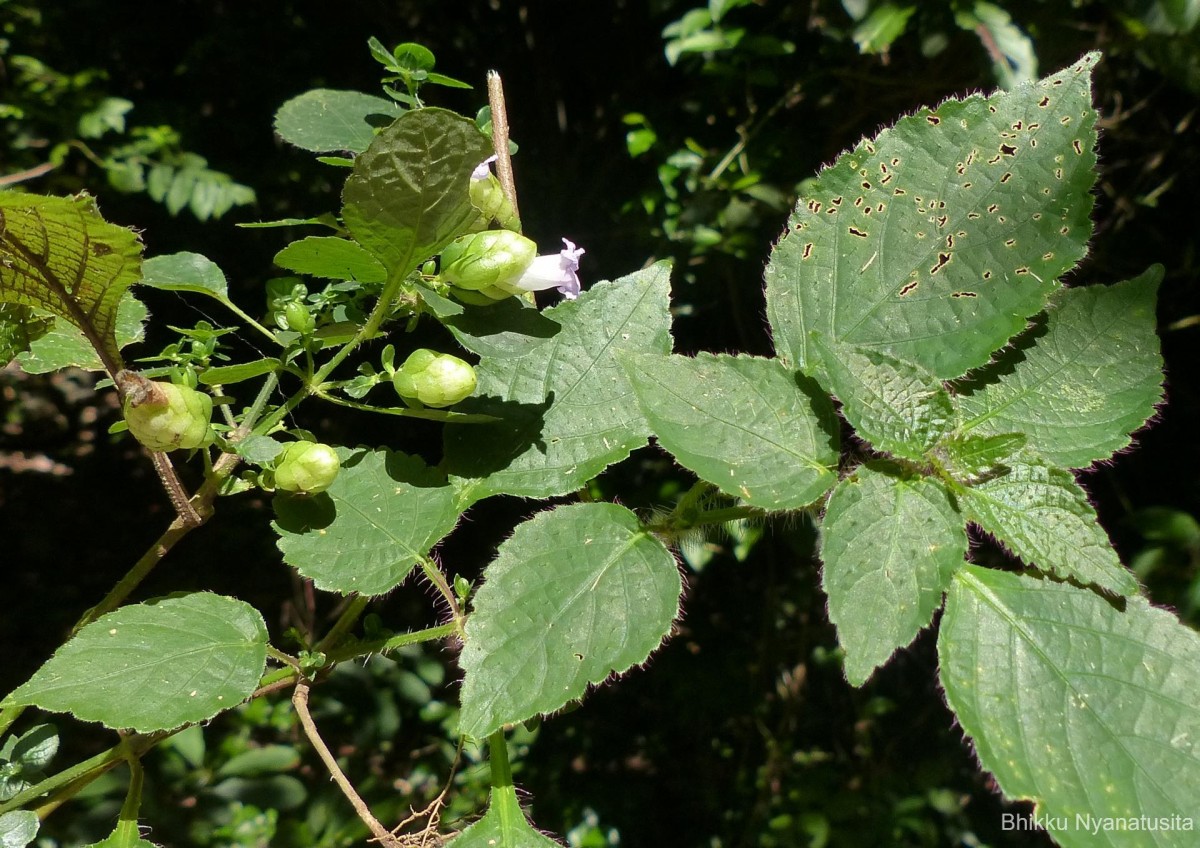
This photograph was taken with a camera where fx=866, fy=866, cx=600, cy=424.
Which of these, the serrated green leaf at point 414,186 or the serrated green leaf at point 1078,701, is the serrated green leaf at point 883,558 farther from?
the serrated green leaf at point 414,186

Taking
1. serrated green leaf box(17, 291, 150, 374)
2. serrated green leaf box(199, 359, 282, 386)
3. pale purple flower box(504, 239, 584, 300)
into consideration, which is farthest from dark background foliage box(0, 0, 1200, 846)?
serrated green leaf box(199, 359, 282, 386)

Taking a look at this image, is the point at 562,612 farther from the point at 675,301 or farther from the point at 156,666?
the point at 675,301

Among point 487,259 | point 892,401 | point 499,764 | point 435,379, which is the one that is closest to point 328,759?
point 499,764

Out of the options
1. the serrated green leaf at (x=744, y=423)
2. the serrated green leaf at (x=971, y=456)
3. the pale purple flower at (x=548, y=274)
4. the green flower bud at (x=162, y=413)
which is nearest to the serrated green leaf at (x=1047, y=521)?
the serrated green leaf at (x=971, y=456)

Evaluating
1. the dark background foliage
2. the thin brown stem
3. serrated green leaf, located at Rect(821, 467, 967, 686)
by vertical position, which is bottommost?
the dark background foliage

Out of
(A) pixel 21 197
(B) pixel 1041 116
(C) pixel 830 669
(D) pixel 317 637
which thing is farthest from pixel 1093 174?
(D) pixel 317 637

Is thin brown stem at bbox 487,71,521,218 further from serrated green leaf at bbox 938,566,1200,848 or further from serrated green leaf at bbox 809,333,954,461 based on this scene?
serrated green leaf at bbox 938,566,1200,848
